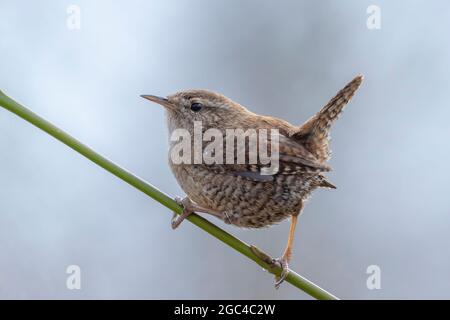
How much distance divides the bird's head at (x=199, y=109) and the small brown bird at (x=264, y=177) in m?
0.01

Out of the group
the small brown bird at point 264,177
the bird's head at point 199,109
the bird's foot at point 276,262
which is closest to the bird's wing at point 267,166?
the small brown bird at point 264,177

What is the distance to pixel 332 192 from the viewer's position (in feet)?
19.7

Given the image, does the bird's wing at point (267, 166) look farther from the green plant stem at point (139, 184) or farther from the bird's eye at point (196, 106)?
the green plant stem at point (139, 184)

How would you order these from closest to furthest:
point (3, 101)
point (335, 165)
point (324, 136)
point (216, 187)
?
point (3, 101) < point (216, 187) < point (324, 136) < point (335, 165)

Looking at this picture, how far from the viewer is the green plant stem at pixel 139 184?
5.91 ft

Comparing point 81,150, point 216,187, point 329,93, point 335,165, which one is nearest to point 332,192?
point 335,165

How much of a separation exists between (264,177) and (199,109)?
655mm

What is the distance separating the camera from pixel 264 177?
322 cm

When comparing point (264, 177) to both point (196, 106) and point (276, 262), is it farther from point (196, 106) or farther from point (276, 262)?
point (196, 106)

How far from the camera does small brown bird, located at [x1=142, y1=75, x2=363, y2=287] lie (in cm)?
321

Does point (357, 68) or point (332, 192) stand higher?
point (357, 68)

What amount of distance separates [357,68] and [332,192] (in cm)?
129

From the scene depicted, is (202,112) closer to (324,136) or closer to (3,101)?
(324,136)

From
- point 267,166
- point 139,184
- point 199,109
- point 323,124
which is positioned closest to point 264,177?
point 267,166
